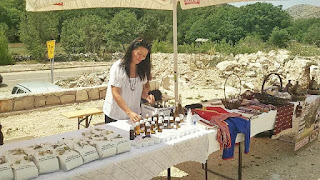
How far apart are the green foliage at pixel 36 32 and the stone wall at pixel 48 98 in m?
25.6

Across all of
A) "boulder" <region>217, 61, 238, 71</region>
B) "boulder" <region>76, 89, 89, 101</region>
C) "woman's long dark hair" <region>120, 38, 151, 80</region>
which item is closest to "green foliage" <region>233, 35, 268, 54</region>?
"boulder" <region>217, 61, 238, 71</region>

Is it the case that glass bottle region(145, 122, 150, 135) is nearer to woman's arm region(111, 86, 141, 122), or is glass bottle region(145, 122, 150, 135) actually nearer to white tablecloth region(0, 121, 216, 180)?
white tablecloth region(0, 121, 216, 180)

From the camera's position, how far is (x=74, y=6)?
12.8 feet

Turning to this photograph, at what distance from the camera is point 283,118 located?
4.23 meters

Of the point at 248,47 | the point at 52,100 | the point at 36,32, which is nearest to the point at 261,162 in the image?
the point at 52,100

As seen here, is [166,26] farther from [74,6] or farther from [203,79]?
[74,6]

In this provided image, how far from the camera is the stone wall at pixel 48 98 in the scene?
287 inches

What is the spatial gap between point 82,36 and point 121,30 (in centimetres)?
592

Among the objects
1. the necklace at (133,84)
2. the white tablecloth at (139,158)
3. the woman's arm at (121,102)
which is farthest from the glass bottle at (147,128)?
the necklace at (133,84)

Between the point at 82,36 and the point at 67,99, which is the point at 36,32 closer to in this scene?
the point at 82,36

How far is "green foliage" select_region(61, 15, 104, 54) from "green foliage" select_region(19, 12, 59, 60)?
1.98 metres

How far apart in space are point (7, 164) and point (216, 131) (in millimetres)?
1952

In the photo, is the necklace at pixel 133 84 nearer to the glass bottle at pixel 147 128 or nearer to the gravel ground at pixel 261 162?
the glass bottle at pixel 147 128

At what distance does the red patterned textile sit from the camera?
4117 mm
